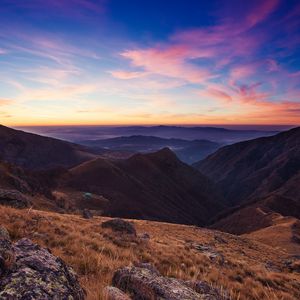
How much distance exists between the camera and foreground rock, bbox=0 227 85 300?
305 centimetres

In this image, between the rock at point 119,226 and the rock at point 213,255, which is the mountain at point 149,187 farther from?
the rock at point 119,226

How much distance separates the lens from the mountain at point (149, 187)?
10519cm

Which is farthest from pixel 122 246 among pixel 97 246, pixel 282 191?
pixel 282 191

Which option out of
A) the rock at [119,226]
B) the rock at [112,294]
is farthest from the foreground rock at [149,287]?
the rock at [119,226]

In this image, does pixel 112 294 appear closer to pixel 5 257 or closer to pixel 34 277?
pixel 34 277

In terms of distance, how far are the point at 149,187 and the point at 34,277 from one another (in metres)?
143

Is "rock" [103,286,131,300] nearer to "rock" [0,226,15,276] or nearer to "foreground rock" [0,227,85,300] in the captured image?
"foreground rock" [0,227,85,300]

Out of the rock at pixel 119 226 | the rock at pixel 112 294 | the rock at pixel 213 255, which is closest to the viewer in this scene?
the rock at pixel 112 294

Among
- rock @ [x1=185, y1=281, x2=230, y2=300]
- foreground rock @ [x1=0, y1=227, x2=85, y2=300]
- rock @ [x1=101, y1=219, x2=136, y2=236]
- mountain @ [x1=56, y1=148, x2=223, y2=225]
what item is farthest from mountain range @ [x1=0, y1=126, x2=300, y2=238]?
foreground rock @ [x1=0, y1=227, x2=85, y2=300]

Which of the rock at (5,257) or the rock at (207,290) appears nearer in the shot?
the rock at (5,257)

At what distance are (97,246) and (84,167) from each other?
4761 inches

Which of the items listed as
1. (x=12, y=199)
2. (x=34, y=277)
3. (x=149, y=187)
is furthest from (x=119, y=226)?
(x=149, y=187)

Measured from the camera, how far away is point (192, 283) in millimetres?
5848

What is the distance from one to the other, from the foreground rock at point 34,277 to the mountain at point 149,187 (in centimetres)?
7267
